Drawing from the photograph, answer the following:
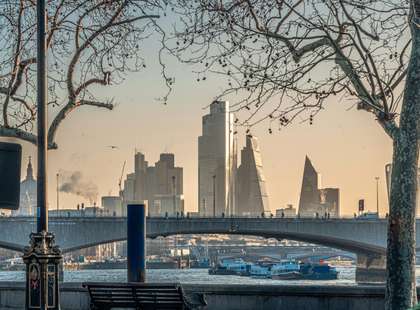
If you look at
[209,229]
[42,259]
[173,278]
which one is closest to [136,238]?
[42,259]

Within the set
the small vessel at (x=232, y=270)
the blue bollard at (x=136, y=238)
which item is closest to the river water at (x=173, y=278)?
the small vessel at (x=232, y=270)

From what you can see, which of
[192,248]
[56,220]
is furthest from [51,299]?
[192,248]

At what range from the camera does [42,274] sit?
16734 mm

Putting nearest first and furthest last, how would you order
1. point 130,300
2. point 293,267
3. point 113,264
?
point 130,300, point 293,267, point 113,264

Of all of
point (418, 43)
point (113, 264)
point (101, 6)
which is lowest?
point (113, 264)

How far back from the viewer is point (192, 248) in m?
189

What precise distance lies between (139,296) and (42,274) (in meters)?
2.88

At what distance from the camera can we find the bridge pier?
95250 millimetres

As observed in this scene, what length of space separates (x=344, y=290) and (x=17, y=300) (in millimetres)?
6310

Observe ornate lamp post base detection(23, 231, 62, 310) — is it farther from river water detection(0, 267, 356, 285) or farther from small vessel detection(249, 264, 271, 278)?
small vessel detection(249, 264, 271, 278)

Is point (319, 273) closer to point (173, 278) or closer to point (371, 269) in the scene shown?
point (371, 269)

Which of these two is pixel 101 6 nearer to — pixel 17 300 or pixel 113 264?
pixel 17 300

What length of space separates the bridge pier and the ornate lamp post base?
78835 millimetres

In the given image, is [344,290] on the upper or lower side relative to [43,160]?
lower
